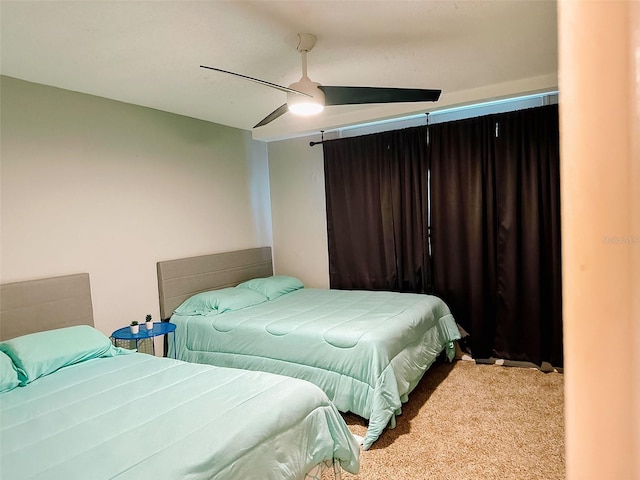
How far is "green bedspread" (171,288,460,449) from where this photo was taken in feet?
8.34

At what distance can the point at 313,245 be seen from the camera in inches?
183

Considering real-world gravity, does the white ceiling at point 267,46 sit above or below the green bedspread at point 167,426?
above

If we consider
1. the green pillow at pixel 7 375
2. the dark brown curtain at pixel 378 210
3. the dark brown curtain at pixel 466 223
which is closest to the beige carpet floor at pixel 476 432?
the dark brown curtain at pixel 466 223

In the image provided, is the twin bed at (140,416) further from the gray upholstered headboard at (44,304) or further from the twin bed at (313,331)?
the twin bed at (313,331)

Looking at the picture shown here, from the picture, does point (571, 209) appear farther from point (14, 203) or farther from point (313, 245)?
point (313, 245)

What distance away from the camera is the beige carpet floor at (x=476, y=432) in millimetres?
2174

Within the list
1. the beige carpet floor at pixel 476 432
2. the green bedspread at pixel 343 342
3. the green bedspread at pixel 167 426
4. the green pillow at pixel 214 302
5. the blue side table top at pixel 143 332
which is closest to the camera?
the green bedspread at pixel 167 426

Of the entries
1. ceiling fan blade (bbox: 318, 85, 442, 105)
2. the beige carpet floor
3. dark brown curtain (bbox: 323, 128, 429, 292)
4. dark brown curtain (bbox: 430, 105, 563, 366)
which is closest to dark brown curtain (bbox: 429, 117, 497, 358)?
dark brown curtain (bbox: 430, 105, 563, 366)

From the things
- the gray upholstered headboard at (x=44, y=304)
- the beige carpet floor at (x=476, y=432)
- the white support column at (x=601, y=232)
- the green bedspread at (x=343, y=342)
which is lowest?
the beige carpet floor at (x=476, y=432)

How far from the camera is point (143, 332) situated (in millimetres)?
3043

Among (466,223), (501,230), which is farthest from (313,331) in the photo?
(501,230)

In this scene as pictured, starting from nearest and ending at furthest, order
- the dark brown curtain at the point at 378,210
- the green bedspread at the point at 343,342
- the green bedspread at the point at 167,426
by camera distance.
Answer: the green bedspread at the point at 167,426
the green bedspread at the point at 343,342
the dark brown curtain at the point at 378,210

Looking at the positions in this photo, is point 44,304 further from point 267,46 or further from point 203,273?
point 267,46

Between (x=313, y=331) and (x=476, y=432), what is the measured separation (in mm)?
1227
